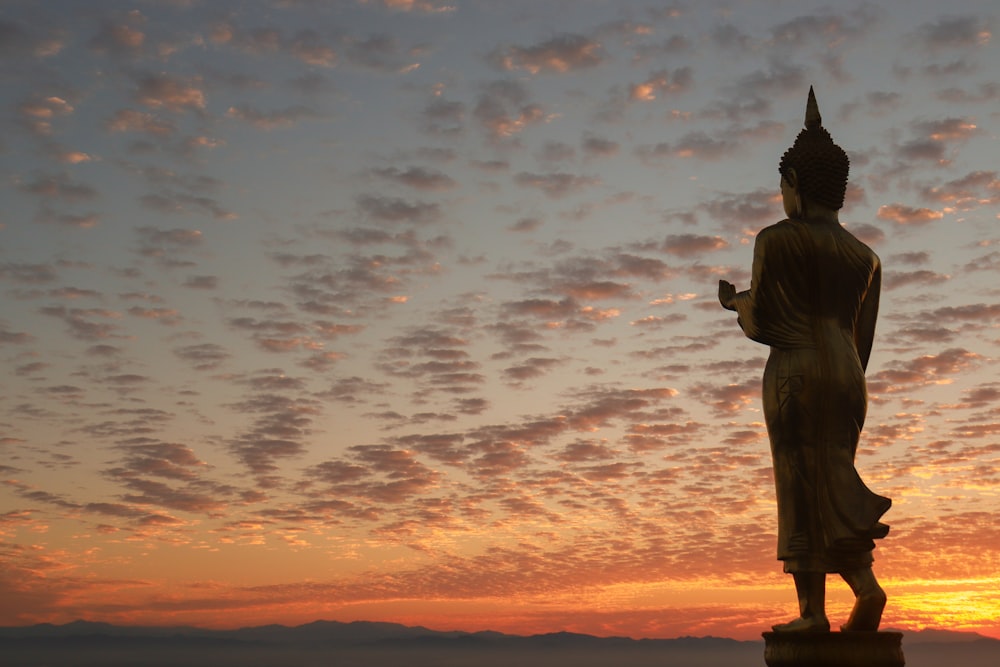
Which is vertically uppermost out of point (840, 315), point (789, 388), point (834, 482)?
point (840, 315)

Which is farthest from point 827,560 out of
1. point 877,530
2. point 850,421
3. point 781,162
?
point 781,162

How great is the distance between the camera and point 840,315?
13.6 meters

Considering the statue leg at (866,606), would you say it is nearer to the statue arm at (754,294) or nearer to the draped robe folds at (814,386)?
the draped robe folds at (814,386)

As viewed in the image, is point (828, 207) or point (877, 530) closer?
point (877, 530)

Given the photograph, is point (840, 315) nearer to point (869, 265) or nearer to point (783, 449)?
point (869, 265)

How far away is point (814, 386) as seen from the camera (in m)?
13.1

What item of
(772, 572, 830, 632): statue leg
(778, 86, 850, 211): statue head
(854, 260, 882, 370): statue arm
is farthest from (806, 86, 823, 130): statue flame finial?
(772, 572, 830, 632): statue leg

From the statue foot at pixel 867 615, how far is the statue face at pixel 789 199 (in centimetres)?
460

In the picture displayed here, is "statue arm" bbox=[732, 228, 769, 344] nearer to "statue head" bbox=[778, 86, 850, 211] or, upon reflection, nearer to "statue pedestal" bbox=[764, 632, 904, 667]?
"statue head" bbox=[778, 86, 850, 211]

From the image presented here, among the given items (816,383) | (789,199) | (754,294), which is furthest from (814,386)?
(789,199)

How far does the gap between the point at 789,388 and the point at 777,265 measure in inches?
57.5

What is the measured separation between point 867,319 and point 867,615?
369cm

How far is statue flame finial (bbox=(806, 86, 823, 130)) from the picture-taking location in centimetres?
1414

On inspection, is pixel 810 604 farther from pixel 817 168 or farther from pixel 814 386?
pixel 817 168
